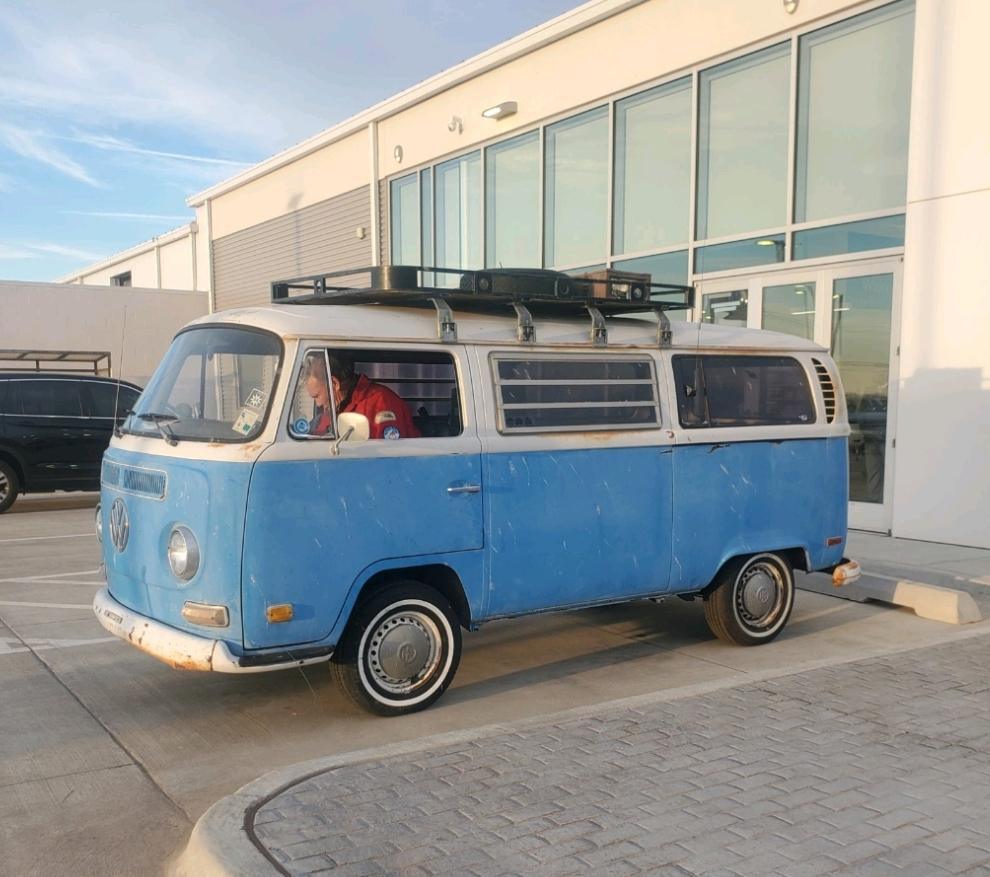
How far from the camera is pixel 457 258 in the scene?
17547 millimetres

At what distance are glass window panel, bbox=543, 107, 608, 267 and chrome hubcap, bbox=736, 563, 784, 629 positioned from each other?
8.57 meters

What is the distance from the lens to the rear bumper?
14.8ft

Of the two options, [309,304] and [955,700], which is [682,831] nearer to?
[955,700]

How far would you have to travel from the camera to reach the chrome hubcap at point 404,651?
16.5 feet

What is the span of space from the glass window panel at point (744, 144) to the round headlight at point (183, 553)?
29.4ft

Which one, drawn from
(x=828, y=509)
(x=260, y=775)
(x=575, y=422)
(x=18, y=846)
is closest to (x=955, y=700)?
(x=828, y=509)

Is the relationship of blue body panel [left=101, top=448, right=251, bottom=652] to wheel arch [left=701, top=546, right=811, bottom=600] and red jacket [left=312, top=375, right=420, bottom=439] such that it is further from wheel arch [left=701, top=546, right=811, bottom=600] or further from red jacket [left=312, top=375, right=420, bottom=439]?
wheel arch [left=701, top=546, right=811, bottom=600]

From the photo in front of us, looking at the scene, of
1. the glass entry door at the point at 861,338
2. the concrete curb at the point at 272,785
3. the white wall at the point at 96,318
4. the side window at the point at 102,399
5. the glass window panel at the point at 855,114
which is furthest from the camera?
the white wall at the point at 96,318

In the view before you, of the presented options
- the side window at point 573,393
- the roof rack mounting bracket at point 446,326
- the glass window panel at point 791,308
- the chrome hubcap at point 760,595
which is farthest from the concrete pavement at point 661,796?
the glass window panel at point 791,308

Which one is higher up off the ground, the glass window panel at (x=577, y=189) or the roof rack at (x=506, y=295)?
the glass window panel at (x=577, y=189)

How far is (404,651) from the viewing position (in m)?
5.08

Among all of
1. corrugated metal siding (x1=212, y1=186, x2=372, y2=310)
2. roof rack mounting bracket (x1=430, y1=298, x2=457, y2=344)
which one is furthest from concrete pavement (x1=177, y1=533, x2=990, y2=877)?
corrugated metal siding (x1=212, y1=186, x2=372, y2=310)

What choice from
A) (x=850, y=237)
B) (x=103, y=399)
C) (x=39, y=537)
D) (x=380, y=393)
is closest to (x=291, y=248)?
(x=103, y=399)

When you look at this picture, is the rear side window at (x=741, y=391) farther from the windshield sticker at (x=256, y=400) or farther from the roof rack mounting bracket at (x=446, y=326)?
the windshield sticker at (x=256, y=400)
